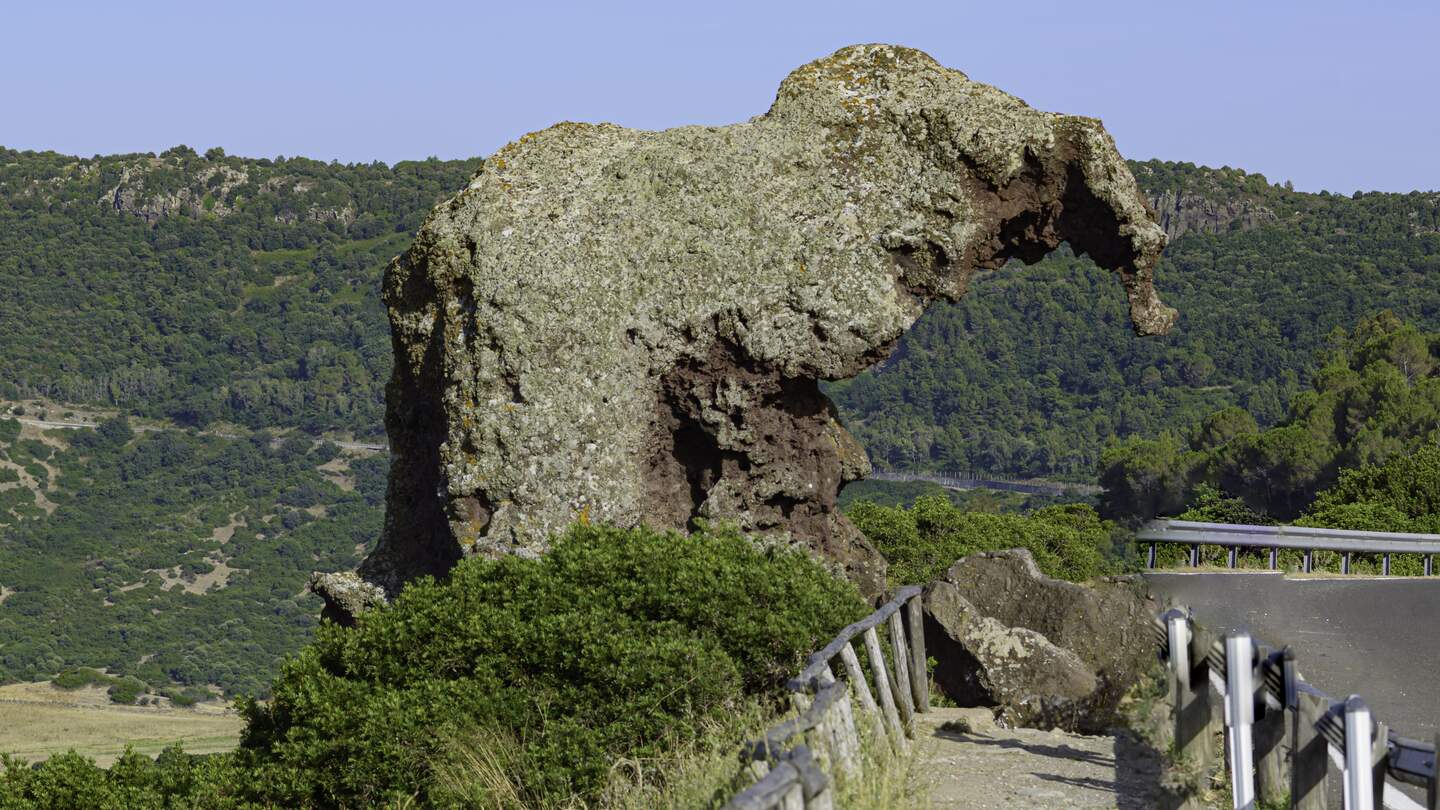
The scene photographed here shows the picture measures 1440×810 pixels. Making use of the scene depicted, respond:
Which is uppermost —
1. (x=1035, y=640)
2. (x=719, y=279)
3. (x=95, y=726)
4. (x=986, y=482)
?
(x=719, y=279)

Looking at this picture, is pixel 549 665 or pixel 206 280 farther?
pixel 206 280

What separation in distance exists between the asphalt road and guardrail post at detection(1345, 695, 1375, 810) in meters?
4.45

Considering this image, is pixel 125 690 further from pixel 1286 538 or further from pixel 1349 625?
pixel 1349 625

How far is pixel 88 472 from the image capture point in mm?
107750

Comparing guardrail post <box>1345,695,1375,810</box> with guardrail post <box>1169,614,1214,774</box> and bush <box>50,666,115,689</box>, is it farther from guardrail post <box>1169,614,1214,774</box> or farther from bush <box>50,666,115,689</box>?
bush <box>50,666,115,689</box>

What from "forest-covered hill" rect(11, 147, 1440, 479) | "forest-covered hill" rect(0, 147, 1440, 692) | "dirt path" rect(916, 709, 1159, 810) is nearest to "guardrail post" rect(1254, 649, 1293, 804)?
"dirt path" rect(916, 709, 1159, 810)

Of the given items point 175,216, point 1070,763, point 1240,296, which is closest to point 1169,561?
point 1070,763

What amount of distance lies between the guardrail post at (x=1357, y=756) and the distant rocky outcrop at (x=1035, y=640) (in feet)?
20.0

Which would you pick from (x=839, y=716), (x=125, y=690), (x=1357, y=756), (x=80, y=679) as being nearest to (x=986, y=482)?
(x=125, y=690)

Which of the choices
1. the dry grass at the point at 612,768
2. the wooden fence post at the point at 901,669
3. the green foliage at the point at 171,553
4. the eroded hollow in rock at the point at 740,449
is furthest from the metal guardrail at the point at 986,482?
the dry grass at the point at 612,768

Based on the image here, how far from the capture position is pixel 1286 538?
15836 millimetres

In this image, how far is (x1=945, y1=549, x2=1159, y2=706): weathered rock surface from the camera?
13922 mm

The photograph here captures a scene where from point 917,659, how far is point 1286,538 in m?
4.66

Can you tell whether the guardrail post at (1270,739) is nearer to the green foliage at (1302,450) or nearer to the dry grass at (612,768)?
the dry grass at (612,768)
